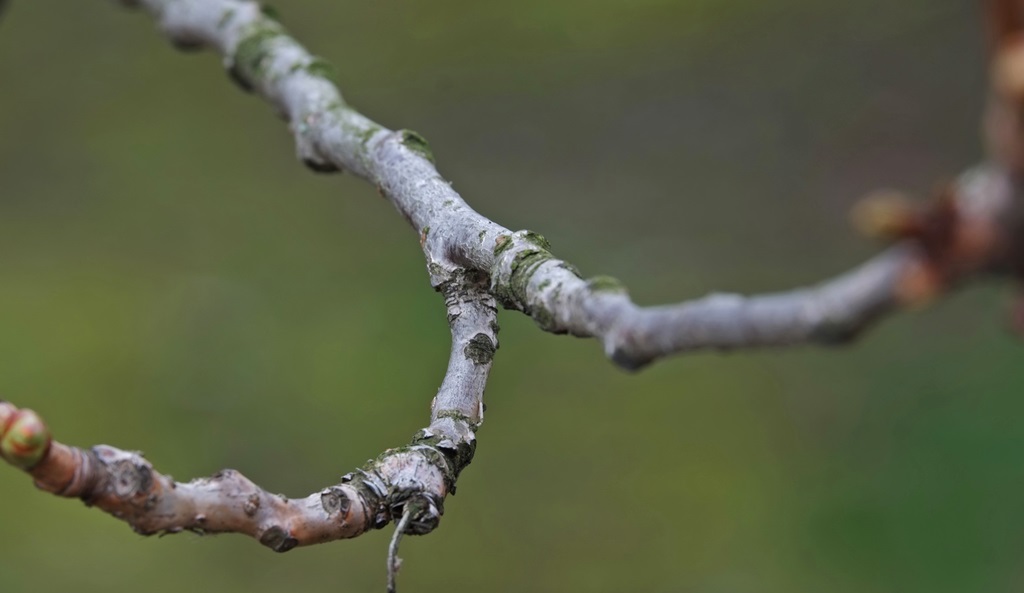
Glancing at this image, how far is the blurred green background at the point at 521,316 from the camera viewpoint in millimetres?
2018

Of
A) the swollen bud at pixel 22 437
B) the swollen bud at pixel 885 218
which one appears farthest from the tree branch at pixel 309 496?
the swollen bud at pixel 885 218

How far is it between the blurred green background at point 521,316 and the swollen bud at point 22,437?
144 cm

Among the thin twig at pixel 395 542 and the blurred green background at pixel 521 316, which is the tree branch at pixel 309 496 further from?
the blurred green background at pixel 521 316

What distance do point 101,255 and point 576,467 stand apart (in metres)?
1.30

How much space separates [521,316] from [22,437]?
1.97m

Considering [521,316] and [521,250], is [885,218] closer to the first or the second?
[521,250]

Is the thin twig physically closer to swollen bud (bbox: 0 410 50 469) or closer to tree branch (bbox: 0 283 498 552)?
tree branch (bbox: 0 283 498 552)

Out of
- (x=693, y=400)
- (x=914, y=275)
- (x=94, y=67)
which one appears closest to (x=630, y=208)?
(x=693, y=400)

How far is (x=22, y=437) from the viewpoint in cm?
55

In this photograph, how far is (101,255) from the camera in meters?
2.60

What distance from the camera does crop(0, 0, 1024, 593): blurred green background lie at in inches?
79.4

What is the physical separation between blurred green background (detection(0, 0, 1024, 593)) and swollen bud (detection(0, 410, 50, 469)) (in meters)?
1.44

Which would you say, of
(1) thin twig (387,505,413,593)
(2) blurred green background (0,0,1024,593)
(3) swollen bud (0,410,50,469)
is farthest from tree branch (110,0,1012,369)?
(2) blurred green background (0,0,1024,593)

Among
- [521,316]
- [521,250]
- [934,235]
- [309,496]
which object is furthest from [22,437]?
[521,316]
